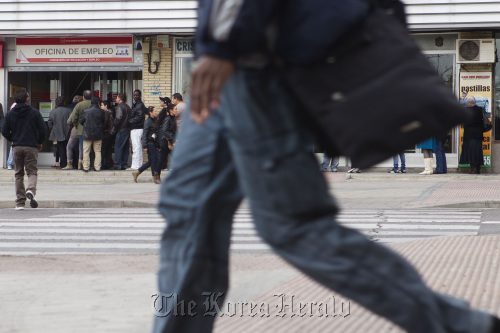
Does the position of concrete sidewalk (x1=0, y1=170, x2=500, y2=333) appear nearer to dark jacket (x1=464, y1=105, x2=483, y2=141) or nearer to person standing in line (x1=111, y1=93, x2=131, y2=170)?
dark jacket (x1=464, y1=105, x2=483, y2=141)

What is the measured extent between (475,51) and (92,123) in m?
9.78

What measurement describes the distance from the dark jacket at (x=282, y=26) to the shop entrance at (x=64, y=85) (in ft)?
67.9

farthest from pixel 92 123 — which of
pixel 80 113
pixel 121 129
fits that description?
pixel 121 129

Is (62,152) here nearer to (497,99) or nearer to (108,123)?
(108,123)

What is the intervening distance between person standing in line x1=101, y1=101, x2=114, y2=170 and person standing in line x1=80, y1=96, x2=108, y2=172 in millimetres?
273

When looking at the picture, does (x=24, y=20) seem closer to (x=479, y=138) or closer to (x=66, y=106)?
(x=66, y=106)

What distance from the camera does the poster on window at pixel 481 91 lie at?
793 inches

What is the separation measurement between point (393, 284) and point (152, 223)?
8420 millimetres

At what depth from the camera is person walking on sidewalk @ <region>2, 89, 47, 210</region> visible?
12.8 m

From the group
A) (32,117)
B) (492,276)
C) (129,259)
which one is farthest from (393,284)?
(32,117)

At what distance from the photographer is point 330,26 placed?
2.19 m

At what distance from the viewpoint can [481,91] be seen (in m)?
20.2

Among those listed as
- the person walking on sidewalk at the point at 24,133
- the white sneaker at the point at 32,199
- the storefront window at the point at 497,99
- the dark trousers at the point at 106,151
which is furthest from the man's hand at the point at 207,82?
the dark trousers at the point at 106,151

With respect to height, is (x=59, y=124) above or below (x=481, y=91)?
below
